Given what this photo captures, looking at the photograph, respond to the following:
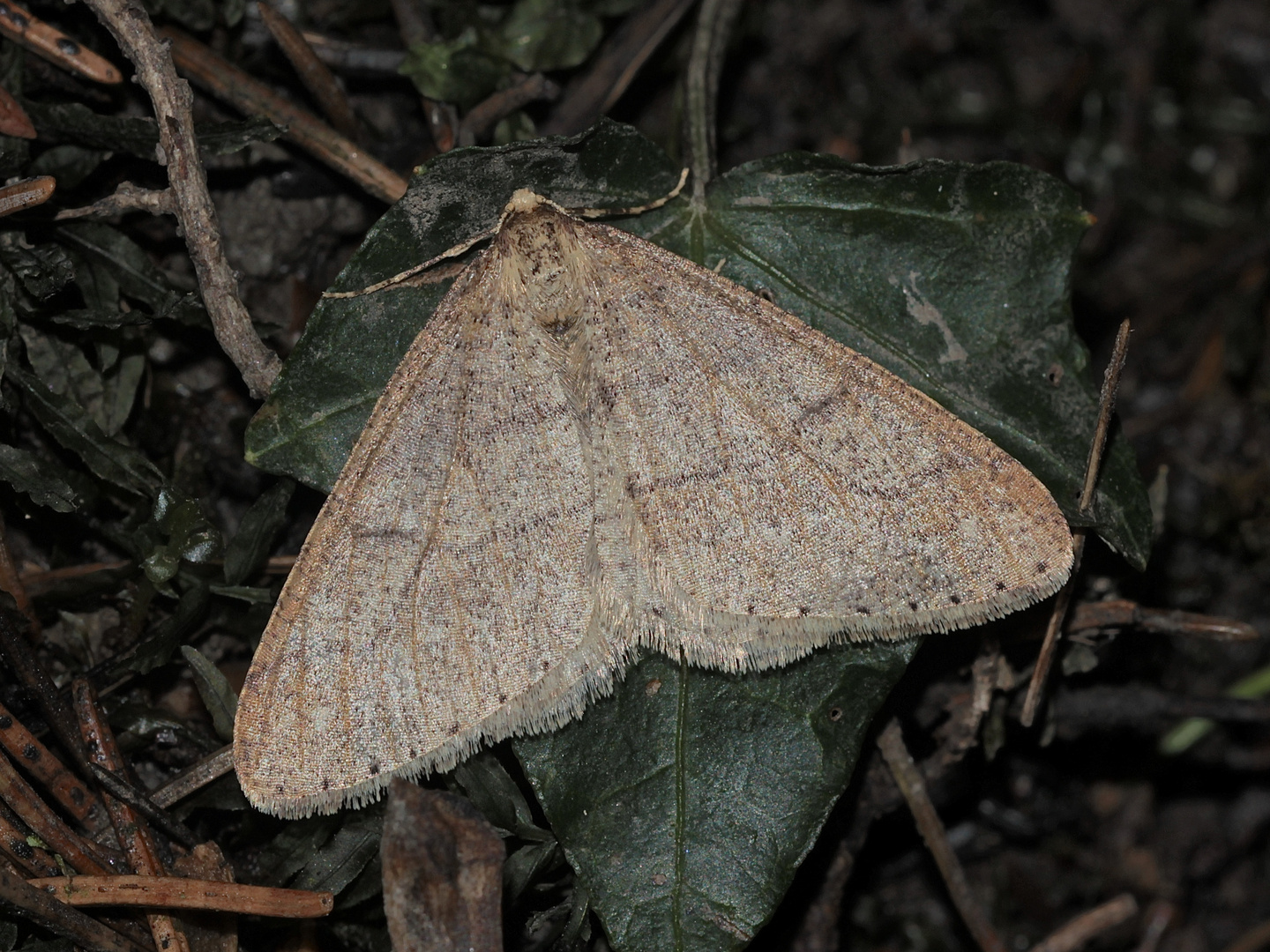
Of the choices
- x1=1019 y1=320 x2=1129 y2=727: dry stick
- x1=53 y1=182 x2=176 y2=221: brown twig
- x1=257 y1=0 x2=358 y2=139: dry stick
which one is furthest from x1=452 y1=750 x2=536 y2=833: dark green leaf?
x1=257 y1=0 x2=358 y2=139: dry stick

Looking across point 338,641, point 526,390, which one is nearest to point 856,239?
point 526,390

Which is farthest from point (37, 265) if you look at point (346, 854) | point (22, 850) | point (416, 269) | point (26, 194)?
point (346, 854)

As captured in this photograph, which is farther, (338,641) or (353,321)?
(353,321)

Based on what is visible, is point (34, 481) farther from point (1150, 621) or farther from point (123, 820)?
point (1150, 621)

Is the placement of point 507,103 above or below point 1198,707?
above

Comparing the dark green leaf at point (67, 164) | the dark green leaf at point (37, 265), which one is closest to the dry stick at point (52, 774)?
the dark green leaf at point (37, 265)

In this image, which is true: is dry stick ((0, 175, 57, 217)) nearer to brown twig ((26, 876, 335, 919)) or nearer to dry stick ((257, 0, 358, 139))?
dry stick ((257, 0, 358, 139))

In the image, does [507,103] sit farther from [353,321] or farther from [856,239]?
[856,239]

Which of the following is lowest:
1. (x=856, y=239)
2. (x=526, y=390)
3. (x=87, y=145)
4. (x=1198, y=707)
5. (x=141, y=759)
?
(x=1198, y=707)
